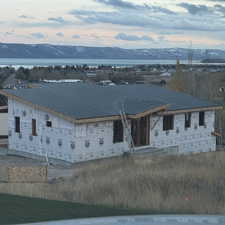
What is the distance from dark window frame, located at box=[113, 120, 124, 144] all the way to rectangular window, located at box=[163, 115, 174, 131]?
112 inches

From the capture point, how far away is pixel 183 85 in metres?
42.8

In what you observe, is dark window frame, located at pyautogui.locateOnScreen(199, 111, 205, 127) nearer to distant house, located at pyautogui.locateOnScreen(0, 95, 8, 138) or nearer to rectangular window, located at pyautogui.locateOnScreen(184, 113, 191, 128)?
rectangular window, located at pyautogui.locateOnScreen(184, 113, 191, 128)

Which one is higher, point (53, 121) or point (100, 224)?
point (100, 224)

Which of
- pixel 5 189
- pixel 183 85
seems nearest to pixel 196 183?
pixel 5 189

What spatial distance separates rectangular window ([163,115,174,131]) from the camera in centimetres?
2342

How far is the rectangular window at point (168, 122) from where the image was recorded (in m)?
23.4

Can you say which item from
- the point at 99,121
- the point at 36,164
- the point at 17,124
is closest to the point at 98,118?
the point at 99,121

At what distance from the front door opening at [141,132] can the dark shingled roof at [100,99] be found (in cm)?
75

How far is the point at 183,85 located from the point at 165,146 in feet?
65.8

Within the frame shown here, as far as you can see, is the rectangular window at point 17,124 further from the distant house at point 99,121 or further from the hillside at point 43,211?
the hillside at point 43,211

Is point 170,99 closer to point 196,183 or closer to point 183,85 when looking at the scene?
point 196,183

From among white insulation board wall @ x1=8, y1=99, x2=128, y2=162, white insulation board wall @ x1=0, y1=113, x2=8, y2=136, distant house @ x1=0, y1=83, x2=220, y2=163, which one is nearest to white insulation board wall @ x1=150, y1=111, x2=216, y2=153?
distant house @ x1=0, y1=83, x2=220, y2=163

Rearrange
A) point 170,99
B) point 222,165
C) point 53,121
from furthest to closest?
point 170,99 < point 53,121 < point 222,165

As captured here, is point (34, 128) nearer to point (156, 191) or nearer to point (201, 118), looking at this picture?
point (201, 118)
